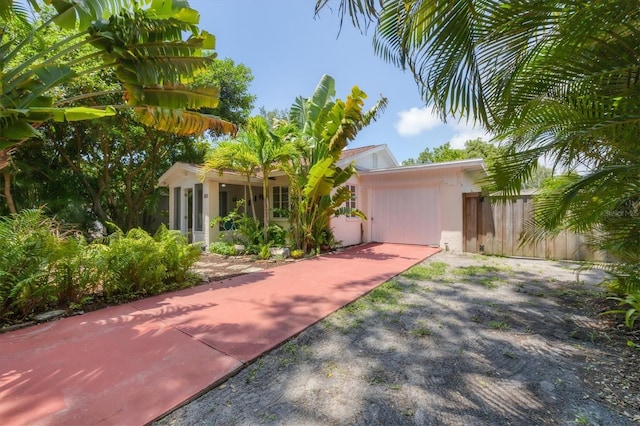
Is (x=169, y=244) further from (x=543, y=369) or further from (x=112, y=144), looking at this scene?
(x=112, y=144)

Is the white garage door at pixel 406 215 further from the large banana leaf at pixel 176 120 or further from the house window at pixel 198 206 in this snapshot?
the large banana leaf at pixel 176 120

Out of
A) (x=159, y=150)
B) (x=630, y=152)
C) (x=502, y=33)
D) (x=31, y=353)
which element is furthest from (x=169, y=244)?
(x=159, y=150)

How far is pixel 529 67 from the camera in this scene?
2475 mm

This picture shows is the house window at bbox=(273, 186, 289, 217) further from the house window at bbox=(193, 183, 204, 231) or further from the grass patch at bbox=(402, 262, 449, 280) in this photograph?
the grass patch at bbox=(402, 262, 449, 280)

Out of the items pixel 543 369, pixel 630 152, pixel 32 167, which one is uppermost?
pixel 32 167

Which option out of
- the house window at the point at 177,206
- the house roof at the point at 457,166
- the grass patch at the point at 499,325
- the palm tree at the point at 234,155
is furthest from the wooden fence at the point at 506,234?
the house window at the point at 177,206

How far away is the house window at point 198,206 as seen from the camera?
439 inches

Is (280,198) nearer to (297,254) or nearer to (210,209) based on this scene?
(210,209)

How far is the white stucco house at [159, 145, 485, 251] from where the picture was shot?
982 cm

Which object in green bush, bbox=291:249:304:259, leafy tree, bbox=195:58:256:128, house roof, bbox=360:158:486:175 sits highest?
leafy tree, bbox=195:58:256:128

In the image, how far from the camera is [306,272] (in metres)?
6.94

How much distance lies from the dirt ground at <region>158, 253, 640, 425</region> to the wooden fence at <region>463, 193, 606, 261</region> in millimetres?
3961

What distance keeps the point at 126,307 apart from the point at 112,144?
13212mm

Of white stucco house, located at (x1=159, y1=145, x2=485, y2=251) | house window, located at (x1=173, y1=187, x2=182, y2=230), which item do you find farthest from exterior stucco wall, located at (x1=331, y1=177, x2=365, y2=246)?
house window, located at (x1=173, y1=187, x2=182, y2=230)
